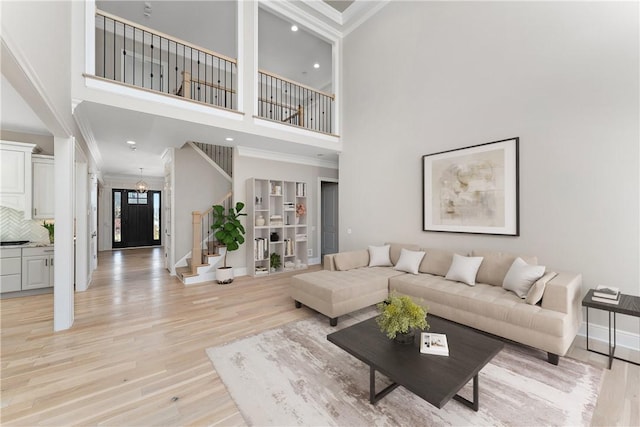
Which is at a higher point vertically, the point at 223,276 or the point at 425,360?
the point at 425,360

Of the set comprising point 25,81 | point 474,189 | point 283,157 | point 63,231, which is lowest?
point 63,231

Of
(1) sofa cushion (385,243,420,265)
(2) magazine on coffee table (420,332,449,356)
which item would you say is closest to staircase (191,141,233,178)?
(1) sofa cushion (385,243,420,265)

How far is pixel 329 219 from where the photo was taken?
25.1 ft

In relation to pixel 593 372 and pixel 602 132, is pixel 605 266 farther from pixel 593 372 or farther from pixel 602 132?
pixel 602 132

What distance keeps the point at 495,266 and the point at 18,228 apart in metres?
7.45

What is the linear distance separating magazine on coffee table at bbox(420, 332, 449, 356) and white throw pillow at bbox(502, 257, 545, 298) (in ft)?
4.54

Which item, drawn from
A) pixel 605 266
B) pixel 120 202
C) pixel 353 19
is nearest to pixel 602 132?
pixel 605 266

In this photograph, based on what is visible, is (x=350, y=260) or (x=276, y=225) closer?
(x=350, y=260)

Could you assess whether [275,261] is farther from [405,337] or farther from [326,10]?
[326,10]

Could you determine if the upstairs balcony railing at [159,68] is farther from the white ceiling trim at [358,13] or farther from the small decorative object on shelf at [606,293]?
the small decorative object on shelf at [606,293]

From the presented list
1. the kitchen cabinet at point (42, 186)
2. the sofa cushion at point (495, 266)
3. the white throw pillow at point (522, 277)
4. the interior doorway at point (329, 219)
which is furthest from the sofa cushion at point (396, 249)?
the kitchen cabinet at point (42, 186)

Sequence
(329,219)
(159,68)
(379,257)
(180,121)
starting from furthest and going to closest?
(329,219) < (159,68) < (379,257) < (180,121)

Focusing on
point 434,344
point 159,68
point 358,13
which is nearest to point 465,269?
point 434,344

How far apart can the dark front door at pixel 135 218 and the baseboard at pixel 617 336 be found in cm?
1250
